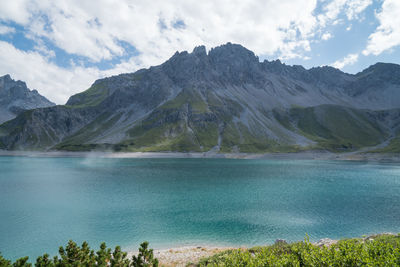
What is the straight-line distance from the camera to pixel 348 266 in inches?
570

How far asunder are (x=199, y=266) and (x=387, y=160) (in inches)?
9028

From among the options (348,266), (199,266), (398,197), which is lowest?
(398,197)

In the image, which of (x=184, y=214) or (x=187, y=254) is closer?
(x=187, y=254)

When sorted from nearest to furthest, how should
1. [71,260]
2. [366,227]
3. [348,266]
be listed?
[348,266]
[71,260]
[366,227]

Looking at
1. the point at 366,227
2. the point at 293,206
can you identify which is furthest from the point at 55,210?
the point at 366,227

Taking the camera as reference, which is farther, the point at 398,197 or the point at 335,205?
the point at 398,197

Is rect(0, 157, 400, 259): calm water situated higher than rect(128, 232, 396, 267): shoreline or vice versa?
rect(128, 232, 396, 267): shoreline

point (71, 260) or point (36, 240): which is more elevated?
point (71, 260)

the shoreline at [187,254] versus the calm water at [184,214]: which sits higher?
the shoreline at [187,254]

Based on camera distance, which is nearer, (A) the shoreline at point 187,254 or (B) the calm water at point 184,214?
(A) the shoreline at point 187,254

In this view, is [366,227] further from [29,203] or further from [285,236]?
[29,203]

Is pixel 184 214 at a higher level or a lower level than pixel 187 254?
lower

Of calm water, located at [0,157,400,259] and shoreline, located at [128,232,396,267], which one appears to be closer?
shoreline, located at [128,232,396,267]

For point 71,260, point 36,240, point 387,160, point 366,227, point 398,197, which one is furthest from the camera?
point 387,160
